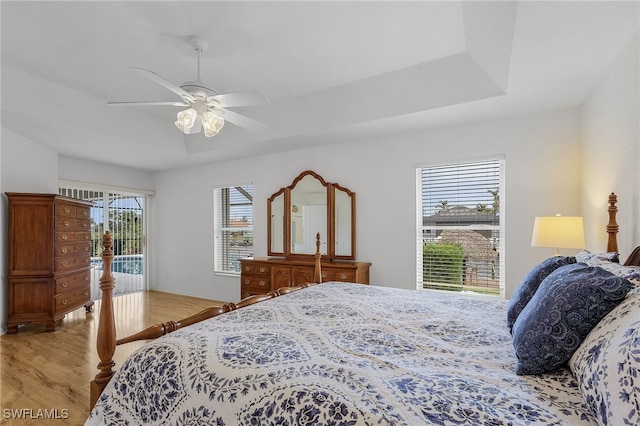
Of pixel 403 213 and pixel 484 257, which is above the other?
pixel 403 213

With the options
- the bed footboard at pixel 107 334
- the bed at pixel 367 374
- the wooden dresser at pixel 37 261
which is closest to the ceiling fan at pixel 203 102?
the bed footboard at pixel 107 334

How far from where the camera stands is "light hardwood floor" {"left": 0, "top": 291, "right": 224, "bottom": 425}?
211cm

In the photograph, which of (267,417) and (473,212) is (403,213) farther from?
(267,417)

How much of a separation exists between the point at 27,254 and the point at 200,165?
8.83ft

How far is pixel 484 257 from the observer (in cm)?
356

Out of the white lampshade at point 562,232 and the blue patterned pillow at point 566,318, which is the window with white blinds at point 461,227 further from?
the blue patterned pillow at point 566,318

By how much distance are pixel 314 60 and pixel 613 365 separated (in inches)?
110

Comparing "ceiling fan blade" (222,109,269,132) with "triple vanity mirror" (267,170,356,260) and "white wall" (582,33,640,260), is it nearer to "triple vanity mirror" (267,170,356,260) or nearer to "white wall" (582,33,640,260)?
"triple vanity mirror" (267,170,356,260)

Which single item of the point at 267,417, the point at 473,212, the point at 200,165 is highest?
the point at 200,165

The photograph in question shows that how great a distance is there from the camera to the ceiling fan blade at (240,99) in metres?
2.32

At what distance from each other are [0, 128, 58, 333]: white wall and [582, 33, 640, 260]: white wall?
18.7ft

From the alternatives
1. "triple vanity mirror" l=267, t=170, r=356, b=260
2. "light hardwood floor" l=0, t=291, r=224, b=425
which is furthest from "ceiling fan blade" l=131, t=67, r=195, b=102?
"triple vanity mirror" l=267, t=170, r=356, b=260

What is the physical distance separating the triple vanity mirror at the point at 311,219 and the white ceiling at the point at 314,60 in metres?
0.75

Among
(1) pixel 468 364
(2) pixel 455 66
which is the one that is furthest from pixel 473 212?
(1) pixel 468 364
